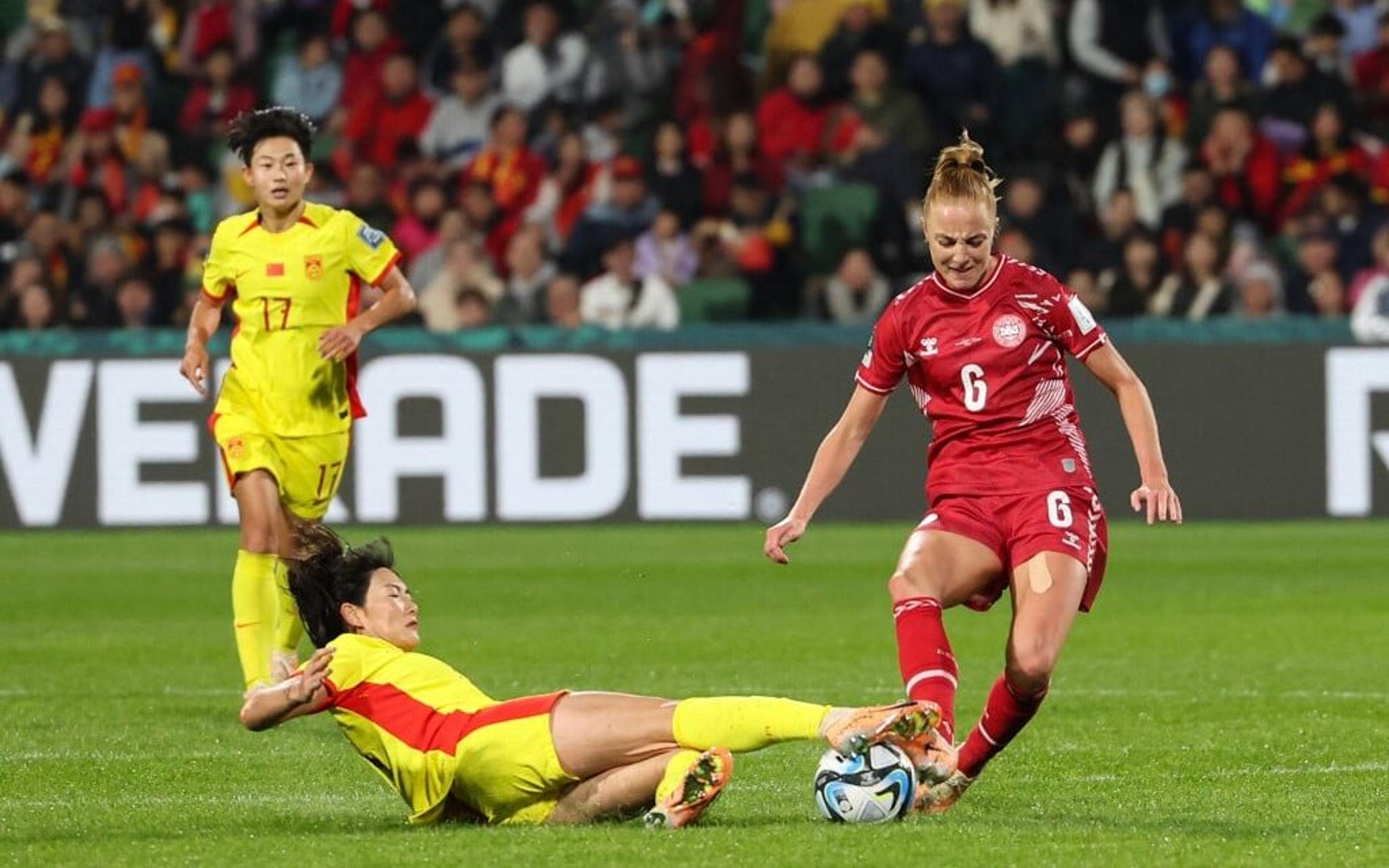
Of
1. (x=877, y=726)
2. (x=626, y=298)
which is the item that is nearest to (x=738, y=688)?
(x=877, y=726)

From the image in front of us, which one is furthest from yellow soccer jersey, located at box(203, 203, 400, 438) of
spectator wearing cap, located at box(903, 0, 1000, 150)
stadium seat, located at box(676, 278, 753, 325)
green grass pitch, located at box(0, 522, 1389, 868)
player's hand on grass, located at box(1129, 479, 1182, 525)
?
spectator wearing cap, located at box(903, 0, 1000, 150)

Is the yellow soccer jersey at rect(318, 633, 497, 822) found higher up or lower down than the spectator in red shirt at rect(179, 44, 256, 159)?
lower down

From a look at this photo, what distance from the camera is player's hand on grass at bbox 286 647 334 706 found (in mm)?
6156

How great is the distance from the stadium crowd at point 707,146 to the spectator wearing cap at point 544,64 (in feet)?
0.09

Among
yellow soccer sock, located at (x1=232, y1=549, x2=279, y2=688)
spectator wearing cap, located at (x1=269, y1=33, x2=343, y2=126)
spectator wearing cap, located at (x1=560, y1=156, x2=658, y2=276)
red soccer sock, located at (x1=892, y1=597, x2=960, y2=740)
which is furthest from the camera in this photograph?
spectator wearing cap, located at (x1=269, y1=33, x2=343, y2=126)

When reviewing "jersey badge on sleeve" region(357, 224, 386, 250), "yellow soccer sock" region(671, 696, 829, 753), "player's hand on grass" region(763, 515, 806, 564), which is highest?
"jersey badge on sleeve" region(357, 224, 386, 250)

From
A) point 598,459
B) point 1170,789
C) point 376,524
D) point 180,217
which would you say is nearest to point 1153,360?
point 598,459

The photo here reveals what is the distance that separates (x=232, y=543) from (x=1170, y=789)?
986cm

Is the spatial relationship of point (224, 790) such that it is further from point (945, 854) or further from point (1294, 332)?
point (1294, 332)

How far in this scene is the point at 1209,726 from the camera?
8.66 metres

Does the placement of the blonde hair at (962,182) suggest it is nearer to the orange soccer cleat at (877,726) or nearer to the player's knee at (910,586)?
the player's knee at (910,586)

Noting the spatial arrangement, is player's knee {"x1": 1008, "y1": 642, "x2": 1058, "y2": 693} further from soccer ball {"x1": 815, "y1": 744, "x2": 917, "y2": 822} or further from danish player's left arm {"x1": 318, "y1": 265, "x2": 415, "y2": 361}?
danish player's left arm {"x1": 318, "y1": 265, "x2": 415, "y2": 361}

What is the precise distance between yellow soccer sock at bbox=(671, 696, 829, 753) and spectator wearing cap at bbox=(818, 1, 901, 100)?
13309 millimetres

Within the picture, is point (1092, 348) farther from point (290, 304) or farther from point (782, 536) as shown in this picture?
point (290, 304)
